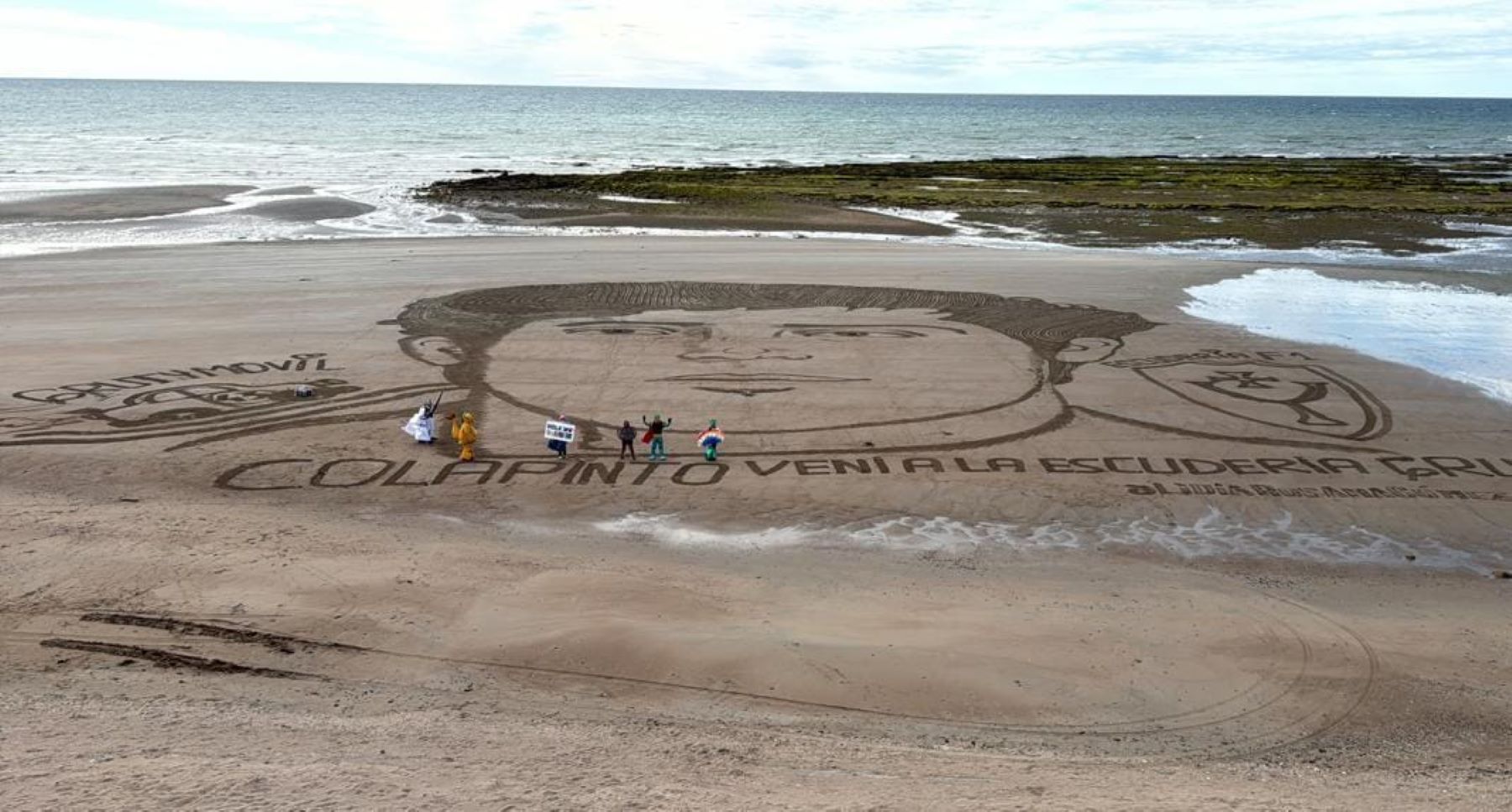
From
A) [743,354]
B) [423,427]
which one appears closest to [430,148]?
[743,354]

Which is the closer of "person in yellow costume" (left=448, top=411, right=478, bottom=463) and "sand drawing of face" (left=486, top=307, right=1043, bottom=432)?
"person in yellow costume" (left=448, top=411, right=478, bottom=463)

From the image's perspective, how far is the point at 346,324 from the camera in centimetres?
3017

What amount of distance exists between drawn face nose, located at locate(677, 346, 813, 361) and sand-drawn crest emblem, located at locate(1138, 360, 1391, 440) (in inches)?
318

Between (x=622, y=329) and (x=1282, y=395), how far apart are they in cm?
1574

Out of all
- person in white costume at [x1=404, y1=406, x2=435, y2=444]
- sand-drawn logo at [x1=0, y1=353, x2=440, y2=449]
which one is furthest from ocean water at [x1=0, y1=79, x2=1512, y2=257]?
person in white costume at [x1=404, y1=406, x2=435, y2=444]

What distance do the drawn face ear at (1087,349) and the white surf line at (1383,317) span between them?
463 centimetres

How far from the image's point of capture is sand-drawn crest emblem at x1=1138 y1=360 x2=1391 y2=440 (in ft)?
74.2

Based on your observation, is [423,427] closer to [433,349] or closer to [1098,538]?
[433,349]

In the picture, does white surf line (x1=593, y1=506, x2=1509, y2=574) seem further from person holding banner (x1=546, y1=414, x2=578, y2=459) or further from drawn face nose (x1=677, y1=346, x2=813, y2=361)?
drawn face nose (x1=677, y1=346, x2=813, y2=361)

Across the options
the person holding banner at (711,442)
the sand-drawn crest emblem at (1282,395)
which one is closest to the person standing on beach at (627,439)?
the person holding banner at (711,442)

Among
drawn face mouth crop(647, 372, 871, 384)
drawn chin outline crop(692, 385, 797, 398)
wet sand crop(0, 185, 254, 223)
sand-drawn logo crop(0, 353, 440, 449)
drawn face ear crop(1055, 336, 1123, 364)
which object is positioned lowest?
sand-drawn logo crop(0, 353, 440, 449)

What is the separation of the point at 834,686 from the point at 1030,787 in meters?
2.89

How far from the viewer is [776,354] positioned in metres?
27.4

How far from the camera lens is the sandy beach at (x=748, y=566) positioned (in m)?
10.4
